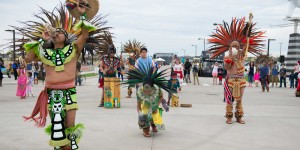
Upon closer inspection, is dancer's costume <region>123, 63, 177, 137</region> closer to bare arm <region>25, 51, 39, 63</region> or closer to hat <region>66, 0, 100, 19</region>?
hat <region>66, 0, 100, 19</region>

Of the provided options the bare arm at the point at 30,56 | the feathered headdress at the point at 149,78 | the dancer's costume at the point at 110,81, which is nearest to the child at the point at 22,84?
the dancer's costume at the point at 110,81

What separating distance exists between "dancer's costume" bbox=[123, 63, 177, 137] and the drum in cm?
354

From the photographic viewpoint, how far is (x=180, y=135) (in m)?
6.09

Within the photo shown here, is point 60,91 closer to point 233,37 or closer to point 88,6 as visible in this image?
point 88,6

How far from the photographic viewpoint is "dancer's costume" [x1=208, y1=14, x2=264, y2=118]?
23.8ft

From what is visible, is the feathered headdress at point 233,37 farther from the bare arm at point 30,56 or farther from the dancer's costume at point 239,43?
the bare arm at point 30,56

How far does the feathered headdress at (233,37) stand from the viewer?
782 centimetres

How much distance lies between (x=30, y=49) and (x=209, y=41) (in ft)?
16.7

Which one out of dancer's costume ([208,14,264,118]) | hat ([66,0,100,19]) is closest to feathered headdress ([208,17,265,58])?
dancer's costume ([208,14,264,118])

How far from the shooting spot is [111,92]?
9523 millimetres

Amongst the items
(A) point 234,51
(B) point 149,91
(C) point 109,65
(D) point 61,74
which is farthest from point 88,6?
(C) point 109,65

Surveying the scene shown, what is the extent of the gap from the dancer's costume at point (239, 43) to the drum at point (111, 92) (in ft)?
9.99

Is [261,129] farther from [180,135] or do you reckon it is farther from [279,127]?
[180,135]

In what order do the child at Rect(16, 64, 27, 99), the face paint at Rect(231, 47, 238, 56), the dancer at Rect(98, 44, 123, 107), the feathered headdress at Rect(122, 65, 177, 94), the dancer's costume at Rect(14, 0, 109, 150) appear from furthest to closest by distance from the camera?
1. the child at Rect(16, 64, 27, 99)
2. the dancer at Rect(98, 44, 123, 107)
3. the face paint at Rect(231, 47, 238, 56)
4. the feathered headdress at Rect(122, 65, 177, 94)
5. the dancer's costume at Rect(14, 0, 109, 150)
